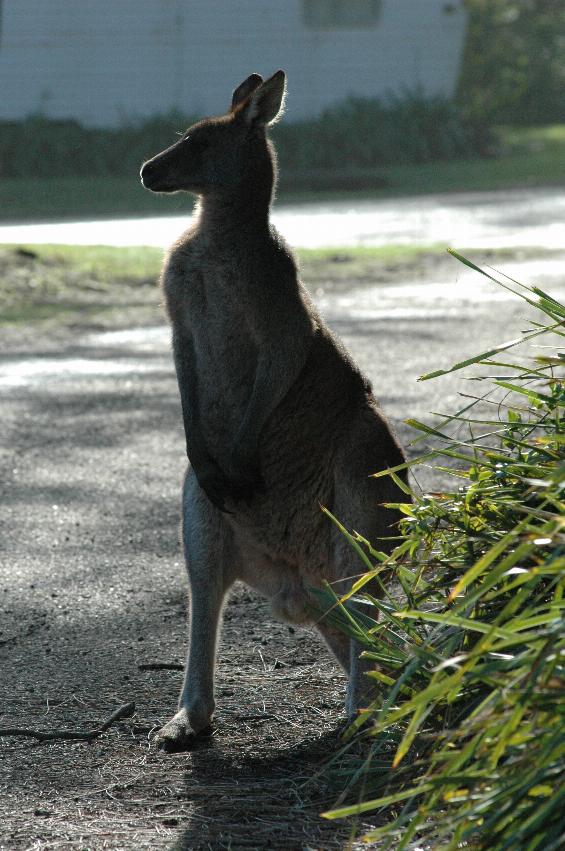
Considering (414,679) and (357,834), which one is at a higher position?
(414,679)

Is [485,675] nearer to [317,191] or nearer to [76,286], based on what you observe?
[76,286]

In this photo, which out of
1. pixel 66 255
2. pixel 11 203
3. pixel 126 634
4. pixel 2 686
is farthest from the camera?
pixel 11 203

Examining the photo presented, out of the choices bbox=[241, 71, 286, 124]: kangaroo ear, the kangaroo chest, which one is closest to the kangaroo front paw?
the kangaroo chest

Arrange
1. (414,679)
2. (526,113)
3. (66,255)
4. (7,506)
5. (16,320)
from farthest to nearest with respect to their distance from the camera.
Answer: (526,113) < (66,255) < (16,320) < (7,506) < (414,679)

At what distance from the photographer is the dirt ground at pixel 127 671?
333 cm

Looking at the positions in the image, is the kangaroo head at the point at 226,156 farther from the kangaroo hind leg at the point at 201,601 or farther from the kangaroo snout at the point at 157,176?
the kangaroo hind leg at the point at 201,601

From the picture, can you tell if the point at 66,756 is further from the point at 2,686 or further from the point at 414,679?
the point at 414,679

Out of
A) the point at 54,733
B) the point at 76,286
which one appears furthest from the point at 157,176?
the point at 76,286

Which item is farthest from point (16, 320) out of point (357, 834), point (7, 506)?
point (357, 834)

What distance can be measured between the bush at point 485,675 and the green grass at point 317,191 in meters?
15.2

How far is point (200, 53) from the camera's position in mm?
27859

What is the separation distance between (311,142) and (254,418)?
69.8ft

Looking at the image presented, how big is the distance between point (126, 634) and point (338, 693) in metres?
0.90

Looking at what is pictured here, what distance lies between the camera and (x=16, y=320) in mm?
11812
